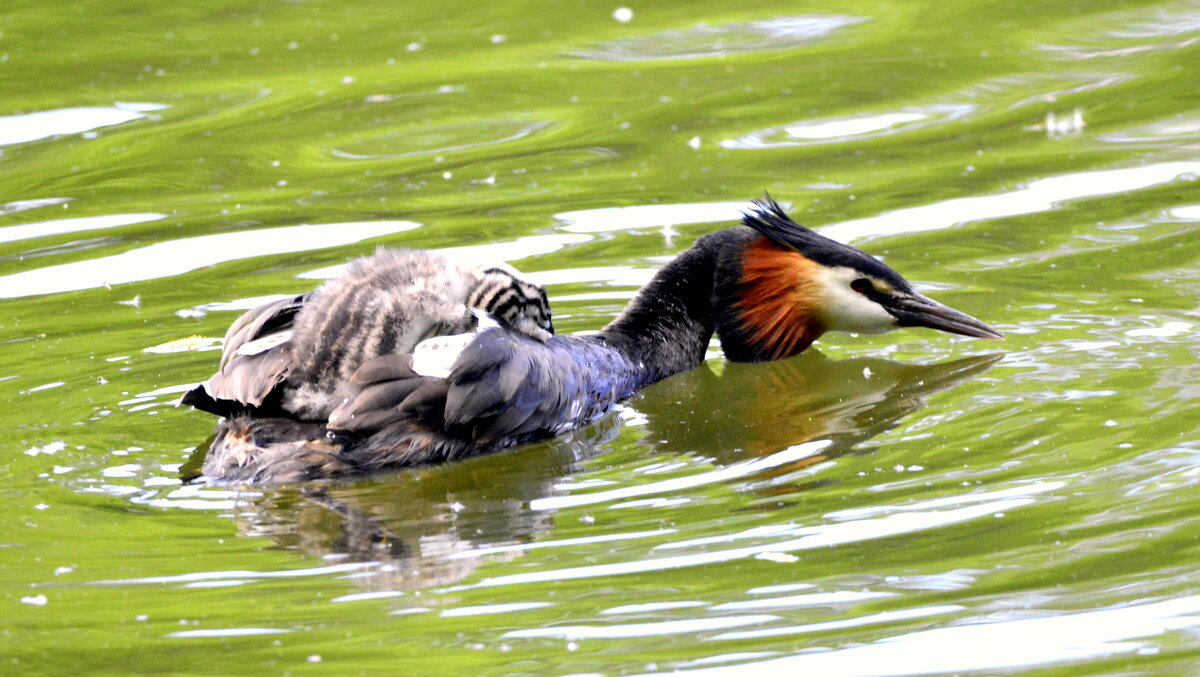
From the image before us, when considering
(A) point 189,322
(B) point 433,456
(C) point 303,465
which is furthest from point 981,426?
(A) point 189,322

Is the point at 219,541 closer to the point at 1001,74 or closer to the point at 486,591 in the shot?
the point at 486,591

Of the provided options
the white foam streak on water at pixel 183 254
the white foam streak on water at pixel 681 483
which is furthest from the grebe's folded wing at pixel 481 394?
the white foam streak on water at pixel 183 254

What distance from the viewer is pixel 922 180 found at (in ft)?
29.2

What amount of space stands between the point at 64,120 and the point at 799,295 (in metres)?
5.24

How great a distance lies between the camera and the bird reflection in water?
488cm

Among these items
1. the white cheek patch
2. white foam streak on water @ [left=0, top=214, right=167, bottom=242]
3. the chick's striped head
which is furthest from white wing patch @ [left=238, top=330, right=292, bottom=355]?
white foam streak on water @ [left=0, top=214, right=167, bottom=242]

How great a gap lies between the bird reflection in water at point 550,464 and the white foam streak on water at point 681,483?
5 centimetres

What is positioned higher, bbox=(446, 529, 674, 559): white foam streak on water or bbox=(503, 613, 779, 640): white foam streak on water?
bbox=(446, 529, 674, 559): white foam streak on water

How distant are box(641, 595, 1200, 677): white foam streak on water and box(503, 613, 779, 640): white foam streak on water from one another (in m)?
0.21

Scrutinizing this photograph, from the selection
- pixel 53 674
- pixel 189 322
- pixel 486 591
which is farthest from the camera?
pixel 189 322

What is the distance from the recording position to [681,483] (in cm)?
530

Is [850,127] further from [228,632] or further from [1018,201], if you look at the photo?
[228,632]

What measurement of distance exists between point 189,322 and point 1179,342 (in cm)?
416

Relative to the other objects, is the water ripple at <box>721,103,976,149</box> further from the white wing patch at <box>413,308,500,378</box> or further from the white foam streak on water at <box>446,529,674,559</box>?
the white foam streak on water at <box>446,529,674,559</box>
